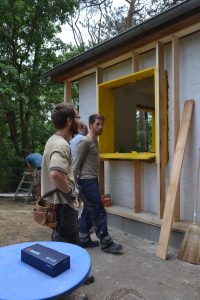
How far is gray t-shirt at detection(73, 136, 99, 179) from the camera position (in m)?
3.79

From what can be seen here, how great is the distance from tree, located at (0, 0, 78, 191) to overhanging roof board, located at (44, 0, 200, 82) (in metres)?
3.49

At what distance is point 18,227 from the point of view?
522 cm

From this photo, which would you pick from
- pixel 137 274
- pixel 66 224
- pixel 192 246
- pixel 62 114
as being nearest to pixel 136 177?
pixel 192 246

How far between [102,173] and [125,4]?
35.3 ft

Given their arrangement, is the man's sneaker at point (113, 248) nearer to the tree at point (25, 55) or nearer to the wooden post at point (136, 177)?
the wooden post at point (136, 177)

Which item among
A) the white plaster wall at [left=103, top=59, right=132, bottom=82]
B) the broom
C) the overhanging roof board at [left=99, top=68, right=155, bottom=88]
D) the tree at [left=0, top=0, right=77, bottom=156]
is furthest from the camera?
the tree at [left=0, top=0, right=77, bottom=156]

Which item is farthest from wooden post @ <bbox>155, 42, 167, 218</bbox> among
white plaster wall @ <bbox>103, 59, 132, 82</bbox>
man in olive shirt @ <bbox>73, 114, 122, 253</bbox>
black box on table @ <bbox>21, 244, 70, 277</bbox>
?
black box on table @ <bbox>21, 244, 70, 277</bbox>

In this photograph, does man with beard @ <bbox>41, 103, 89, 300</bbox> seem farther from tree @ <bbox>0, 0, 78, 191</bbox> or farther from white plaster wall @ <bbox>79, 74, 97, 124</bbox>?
tree @ <bbox>0, 0, 78, 191</bbox>

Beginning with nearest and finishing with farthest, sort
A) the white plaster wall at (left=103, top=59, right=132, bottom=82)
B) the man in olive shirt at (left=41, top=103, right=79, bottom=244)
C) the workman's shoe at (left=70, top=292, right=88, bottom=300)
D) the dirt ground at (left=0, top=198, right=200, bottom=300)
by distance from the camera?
1. the man in olive shirt at (left=41, top=103, right=79, bottom=244)
2. the workman's shoe at (left=70, top=292, right=88, bottom=300)
3. the dirt ground at (left=0, top=198, right=200, bottom=300)
4. the white plaster wall at (left=103, top=59, right=132, bottom=82)

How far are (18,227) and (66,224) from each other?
301cm

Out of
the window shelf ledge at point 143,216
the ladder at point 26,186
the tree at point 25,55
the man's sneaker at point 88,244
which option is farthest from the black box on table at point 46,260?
the tree at point 25,55

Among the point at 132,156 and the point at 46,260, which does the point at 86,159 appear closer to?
the point at 132,156

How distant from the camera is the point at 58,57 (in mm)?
10594

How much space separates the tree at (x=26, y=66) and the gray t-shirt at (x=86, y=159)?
5.45m
